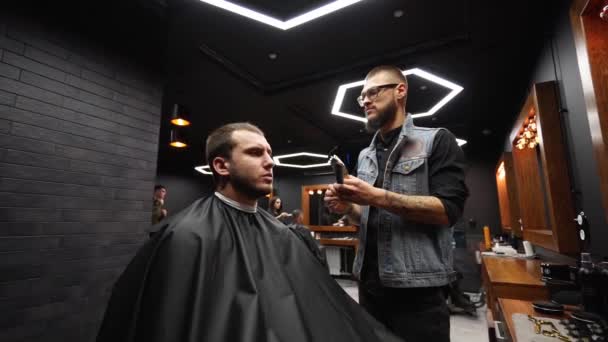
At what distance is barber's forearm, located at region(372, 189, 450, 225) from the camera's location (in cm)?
104

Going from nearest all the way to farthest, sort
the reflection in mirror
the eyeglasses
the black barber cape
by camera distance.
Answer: the black barber cape < the eyeglasses < the reflection in mirror

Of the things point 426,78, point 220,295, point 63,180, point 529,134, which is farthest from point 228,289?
point 426,78

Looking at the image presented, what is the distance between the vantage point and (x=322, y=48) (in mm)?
3217

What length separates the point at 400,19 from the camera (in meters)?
2.73

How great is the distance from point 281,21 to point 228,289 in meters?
2.57

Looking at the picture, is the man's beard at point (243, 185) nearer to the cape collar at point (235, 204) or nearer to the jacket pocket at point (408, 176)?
the cape collar at point (235, 204)

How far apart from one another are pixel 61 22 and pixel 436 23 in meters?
3.31

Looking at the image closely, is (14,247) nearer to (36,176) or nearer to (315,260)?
(36,176)

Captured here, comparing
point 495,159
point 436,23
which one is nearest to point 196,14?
point 436,23

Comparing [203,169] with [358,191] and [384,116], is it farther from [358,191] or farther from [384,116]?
[358,191]

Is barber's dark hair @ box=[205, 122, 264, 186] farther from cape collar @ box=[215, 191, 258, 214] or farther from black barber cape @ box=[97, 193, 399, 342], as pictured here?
black barber cape @ box=[97, 193, 399, 342]

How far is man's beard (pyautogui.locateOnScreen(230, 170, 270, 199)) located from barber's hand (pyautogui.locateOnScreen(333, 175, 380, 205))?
0.40 m

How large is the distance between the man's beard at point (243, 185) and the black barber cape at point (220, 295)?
0.16 meters

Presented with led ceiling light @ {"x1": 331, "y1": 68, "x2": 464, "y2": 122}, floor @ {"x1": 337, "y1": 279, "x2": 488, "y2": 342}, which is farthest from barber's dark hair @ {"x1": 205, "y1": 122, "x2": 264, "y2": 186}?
floor @ {"x1": 337, "y1": 279, "x2": 488, "y2": 342}
